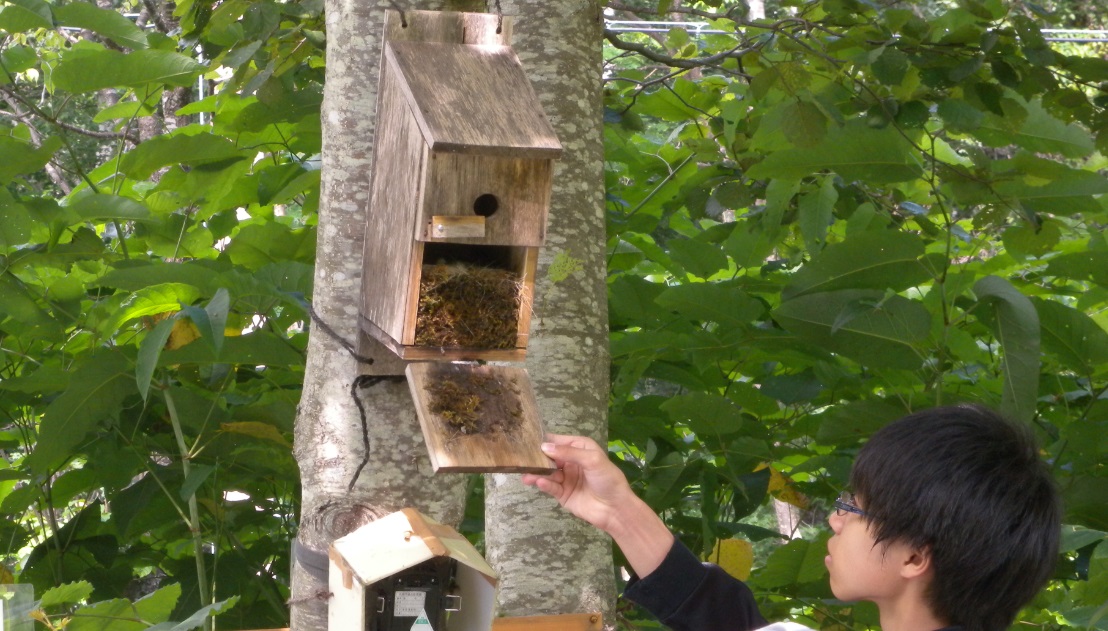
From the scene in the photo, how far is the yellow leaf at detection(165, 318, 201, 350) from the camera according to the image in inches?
94.1

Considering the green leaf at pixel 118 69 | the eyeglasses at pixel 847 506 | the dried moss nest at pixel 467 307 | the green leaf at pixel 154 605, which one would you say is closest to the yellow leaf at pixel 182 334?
the green leaf at pixel 118 69

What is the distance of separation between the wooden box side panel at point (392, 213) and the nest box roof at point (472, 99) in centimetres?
3

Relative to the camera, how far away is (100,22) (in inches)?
91.0

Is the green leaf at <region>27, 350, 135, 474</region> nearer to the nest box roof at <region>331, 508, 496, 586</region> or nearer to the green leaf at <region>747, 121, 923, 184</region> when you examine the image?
the nest box roof at <region>331, 508, 496, 586</region>

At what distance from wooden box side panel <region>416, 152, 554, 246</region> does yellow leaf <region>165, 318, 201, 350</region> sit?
130 cm

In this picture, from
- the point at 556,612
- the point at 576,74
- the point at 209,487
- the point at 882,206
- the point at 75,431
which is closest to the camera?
the point at 556,612

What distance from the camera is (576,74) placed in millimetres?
1937

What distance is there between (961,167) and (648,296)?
0.81 metres

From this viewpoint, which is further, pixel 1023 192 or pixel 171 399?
pixel 1023 192

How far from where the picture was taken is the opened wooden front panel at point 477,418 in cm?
123

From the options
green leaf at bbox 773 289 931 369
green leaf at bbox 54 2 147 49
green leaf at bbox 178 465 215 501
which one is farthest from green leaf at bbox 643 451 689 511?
green leaf at bbox 54 2 147 49

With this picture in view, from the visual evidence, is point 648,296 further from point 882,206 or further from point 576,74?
point 882,206

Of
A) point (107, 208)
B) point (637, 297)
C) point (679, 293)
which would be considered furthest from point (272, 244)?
point (679, 293)

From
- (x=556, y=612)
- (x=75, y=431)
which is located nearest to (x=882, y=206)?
(x=556, y=612)
